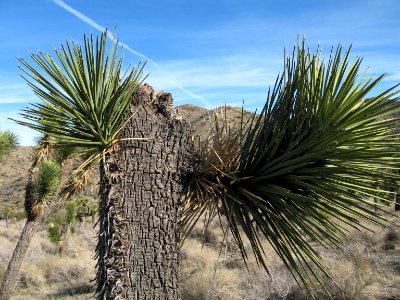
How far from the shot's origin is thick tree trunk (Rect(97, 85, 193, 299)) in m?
2.74

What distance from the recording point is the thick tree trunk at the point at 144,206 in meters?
2.74

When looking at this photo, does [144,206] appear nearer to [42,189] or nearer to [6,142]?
[42,189]

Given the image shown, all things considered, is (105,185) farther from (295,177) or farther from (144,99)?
(295,177)

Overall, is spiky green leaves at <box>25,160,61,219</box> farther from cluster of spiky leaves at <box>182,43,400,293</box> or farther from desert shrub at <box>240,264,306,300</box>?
cluster of spiky leaves at <box>182,43,400,293</box>

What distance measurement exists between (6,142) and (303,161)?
924 centimetres

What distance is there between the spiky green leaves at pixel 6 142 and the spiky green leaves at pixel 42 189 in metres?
1.07

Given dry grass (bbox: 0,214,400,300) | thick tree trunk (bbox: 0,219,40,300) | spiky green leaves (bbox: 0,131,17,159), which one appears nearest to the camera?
dry grass (bbox: 0,214,400,300)

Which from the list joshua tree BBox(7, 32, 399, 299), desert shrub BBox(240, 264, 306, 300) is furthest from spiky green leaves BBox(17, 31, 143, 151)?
desert shrub BBox(240, 264, 306, 300)

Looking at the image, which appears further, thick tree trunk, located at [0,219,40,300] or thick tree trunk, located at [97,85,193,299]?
thick tree trunk, located at [0,219,40,300]

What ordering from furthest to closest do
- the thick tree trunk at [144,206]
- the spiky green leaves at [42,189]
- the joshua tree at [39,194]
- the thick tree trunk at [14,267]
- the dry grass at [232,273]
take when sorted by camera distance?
the spiky green leaves at [42,189] < the joshua tree at [39,194] < the thick tree trunk at [14,267] < the dry grass at [232,273] < the thick tree trunk at [144,206]

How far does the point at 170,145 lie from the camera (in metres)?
2.97

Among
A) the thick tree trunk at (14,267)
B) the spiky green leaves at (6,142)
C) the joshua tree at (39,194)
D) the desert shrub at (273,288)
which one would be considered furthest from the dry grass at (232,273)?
the spiky green leaves at (6,142)

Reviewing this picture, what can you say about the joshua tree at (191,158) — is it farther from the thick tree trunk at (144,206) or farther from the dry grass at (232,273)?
the dry grass at (232,273)

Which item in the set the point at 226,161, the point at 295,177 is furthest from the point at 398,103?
the point at 226,161
